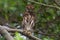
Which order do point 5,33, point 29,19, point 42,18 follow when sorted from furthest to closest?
point 42,18, point 29,19, point 5,33

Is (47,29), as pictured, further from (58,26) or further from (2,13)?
(2,13)

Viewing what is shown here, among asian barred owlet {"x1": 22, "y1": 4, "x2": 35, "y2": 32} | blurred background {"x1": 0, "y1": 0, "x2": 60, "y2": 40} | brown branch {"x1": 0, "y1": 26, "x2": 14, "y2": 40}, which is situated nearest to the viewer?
brown branch {"x1": 0, "y1": 26, "x2": 14, "y2": 40}

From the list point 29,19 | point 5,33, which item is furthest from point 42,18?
point 5,33

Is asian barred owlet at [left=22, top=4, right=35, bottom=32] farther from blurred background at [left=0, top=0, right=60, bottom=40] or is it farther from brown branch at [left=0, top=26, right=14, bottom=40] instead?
brown branch at [left=0, top=26, right=14, bottom=40]

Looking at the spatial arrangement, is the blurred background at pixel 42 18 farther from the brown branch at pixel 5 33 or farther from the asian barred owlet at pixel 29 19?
the brown branch at pixel 5 33

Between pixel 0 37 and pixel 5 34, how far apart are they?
41 mm

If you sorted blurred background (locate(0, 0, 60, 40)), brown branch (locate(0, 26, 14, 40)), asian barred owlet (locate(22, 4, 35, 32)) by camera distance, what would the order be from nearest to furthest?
1. brown branch (locate(0, 26, 14, 40))
2. asian barred owlet (locate(22, 4, 35, 32))
3. blurred background (locate(0, 0, 60, 40))

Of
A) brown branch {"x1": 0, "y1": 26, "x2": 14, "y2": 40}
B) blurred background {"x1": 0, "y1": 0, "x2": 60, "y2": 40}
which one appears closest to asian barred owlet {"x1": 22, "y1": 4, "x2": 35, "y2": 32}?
blurred background {"x1": 0, "y1": 0, "x2": 60, "y2": 40}

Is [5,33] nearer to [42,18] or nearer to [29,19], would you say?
[29,19]

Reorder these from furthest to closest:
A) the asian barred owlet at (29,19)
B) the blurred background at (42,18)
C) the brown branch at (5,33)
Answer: the blurred background at (42,18) < the asian barred owlet at (29,19) < the brown branch at (5,33)

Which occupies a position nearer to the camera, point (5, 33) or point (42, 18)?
point (5, 33)

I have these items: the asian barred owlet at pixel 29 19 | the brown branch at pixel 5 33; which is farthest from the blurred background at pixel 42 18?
the brown branch at pixel 5 33

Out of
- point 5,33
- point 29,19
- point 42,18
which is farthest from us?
point 42,18

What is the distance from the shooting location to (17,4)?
2.62m
